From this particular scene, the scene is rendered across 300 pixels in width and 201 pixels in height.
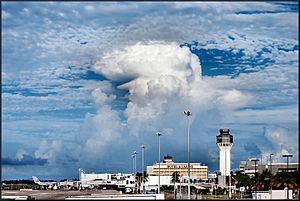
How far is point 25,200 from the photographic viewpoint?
91.5 metres

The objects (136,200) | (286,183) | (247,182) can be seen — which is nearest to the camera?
(136,200)

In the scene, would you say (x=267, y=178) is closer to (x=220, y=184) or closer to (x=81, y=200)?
(x=220, y=184)

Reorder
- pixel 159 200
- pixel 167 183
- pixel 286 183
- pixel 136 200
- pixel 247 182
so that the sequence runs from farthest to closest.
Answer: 1. pixel 167 183
2. pixel 247 182
3. pixel 286 183
4. pixel 159 200
5. pixel 136 200

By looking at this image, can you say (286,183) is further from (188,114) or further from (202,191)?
(188,114)

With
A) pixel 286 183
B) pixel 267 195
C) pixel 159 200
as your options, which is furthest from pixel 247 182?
pixel 159 200

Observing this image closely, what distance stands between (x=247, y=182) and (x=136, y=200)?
9176 cm

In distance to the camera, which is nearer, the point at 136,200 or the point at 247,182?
the point at 136,200

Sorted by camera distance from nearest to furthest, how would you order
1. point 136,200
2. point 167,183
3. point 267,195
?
point 136,200 < point 267,195 < point 167,183

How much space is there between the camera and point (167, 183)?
7298 inches

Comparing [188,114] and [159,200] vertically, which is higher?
[188,114]

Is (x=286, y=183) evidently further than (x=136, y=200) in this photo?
Yes

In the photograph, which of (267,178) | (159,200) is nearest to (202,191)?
(267,178)

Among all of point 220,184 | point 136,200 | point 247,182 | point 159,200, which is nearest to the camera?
point 136,200

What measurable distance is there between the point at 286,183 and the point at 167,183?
79.2 meters
